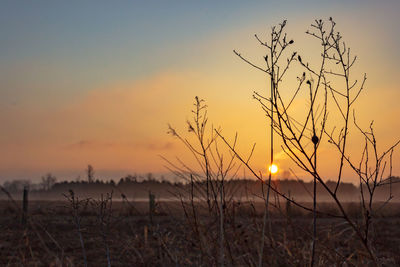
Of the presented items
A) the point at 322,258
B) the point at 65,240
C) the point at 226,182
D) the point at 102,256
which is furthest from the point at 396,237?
the point at 226,182

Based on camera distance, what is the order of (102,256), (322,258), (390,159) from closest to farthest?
(390,159) < (322,258) < (102,256)

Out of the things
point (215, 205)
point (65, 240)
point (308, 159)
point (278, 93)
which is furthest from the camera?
point (65, 240)

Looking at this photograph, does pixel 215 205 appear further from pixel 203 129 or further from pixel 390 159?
pixel 390 159

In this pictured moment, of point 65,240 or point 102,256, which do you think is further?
point 65,240

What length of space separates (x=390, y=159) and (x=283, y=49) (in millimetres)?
782

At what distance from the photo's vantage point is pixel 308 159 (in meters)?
1.97

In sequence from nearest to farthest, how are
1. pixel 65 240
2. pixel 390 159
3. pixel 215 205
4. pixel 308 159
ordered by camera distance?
pixel 308 159, pixel 390 159, pixel 215 205, pixel 65 240

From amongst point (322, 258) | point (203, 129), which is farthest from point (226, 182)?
point (322, 258)

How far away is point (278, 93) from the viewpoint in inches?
83.1

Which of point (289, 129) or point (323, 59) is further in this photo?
point (323, 59)

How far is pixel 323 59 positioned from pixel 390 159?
613 millimetres

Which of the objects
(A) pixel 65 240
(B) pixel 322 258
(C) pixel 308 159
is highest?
(C) pixel 308 159

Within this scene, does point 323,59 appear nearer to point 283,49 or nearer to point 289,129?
point 283,49

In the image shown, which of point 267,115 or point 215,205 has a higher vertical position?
point 267,115
